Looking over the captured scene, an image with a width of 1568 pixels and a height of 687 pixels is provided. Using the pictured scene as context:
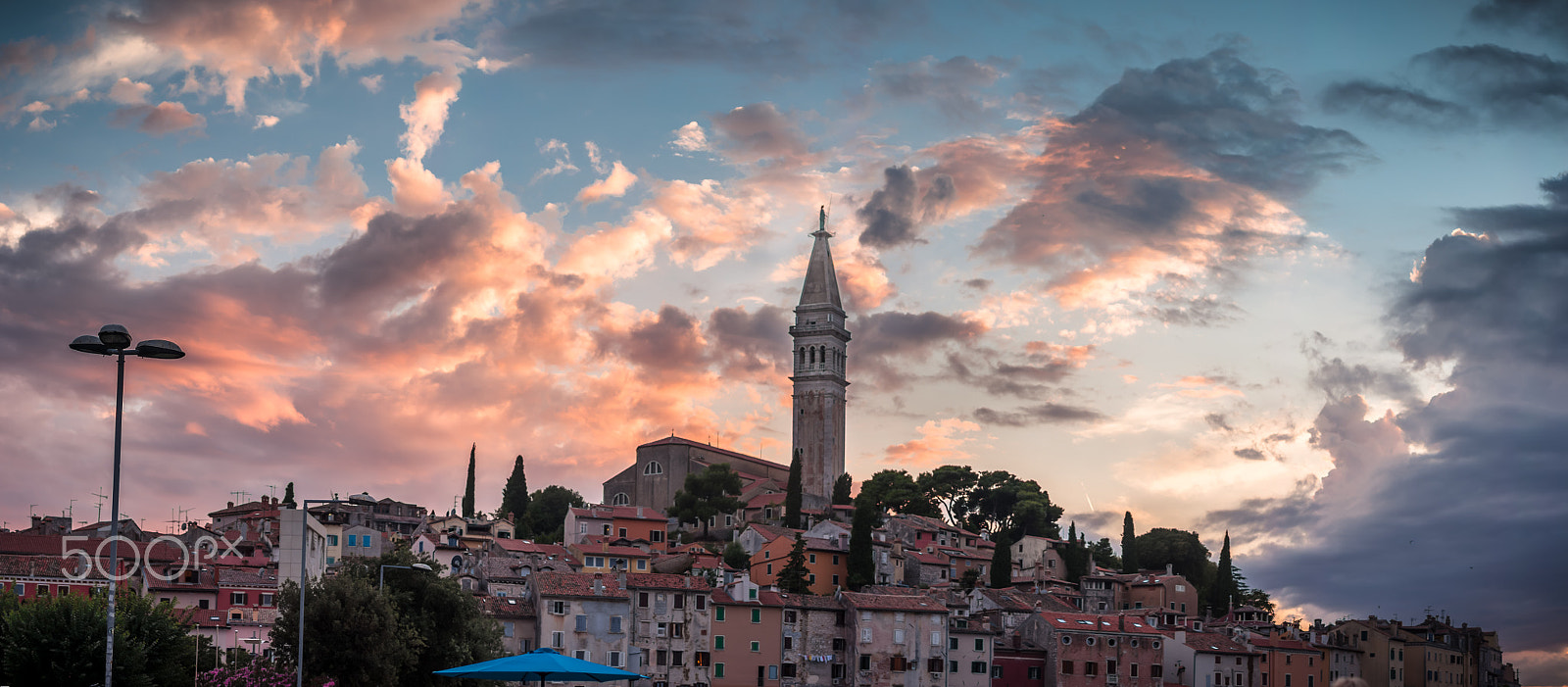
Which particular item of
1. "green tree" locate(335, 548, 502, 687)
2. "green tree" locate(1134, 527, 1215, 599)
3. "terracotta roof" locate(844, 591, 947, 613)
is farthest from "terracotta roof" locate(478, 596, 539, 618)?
"green tree" locate(1134, 527, 1215, 599)

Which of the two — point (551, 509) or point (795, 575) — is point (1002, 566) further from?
point (551, 509)

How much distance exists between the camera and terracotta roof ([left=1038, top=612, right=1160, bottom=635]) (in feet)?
266

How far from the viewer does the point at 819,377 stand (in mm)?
137125

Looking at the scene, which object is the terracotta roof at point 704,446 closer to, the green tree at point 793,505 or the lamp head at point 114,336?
the green tree at point 793,505

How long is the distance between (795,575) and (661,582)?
1304 cm

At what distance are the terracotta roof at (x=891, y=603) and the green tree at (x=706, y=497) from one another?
115 ft

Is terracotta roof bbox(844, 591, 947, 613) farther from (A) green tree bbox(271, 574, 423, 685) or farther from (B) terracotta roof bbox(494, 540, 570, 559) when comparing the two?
(A) green tree bbox(271, 574, 423, 685)

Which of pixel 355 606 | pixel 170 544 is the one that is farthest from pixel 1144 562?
pixel 355 606

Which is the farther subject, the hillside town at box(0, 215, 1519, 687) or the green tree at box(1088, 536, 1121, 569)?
the green tree at box(1088, 536, 1121, 569)

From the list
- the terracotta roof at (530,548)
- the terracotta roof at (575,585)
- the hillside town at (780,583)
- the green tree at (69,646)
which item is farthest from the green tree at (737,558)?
the green tree at (69,646)

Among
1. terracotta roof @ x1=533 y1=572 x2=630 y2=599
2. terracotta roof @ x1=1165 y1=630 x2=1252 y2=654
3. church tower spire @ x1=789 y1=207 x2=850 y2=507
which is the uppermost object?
church tower spire @ x1=789 y1=207 x2=850 y2=507

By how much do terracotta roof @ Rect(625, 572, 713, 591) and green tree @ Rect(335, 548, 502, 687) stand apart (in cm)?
1604

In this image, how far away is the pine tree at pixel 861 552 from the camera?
290 feet

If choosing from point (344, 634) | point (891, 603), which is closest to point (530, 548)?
point (891, 603)
